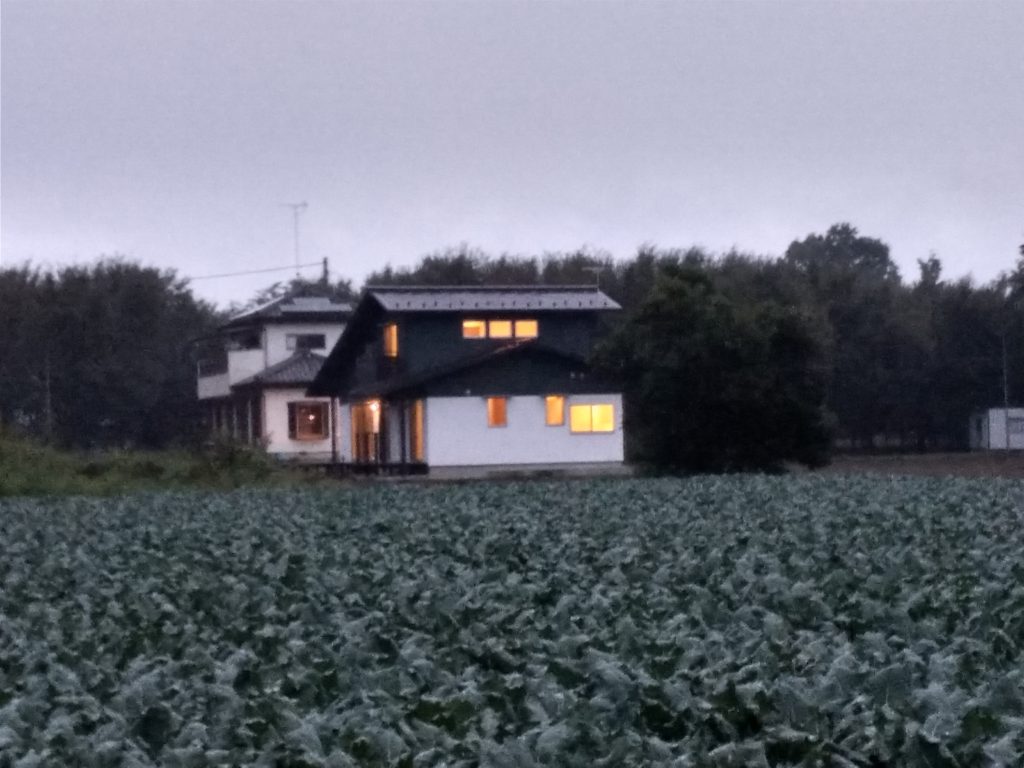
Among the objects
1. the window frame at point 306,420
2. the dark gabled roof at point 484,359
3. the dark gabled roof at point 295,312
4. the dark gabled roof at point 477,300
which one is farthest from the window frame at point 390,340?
the dark gabled roof at point 295,312

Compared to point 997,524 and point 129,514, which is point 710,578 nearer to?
point 997,524

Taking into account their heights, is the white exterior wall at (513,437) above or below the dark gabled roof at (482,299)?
below

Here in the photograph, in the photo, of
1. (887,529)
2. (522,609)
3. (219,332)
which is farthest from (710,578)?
(219,332)

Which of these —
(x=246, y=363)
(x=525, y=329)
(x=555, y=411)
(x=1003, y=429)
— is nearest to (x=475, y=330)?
(x=525, y=329)

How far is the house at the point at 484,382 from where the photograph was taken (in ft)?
163

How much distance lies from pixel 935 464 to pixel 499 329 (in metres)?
14.6

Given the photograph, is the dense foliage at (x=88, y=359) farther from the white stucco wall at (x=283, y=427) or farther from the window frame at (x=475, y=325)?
the window frame at (x=475, y=325)

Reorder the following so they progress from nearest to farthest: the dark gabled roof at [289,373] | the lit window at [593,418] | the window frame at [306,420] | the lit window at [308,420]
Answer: the lit window at [593,418], the dark gabled roof at [289,373], the window frame at [306,420], the lit window at [308,420]

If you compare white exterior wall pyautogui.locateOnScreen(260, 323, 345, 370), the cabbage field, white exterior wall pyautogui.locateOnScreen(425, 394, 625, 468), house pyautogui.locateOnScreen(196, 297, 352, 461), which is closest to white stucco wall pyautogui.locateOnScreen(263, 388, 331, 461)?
house pyautogui.locateOnScreen(196, 297, 352, 461)

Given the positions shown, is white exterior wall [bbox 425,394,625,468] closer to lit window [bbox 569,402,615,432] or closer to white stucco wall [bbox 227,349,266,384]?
lit window [bbox 569,402,615,432]

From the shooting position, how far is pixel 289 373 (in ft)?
212

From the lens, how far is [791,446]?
44.9 m

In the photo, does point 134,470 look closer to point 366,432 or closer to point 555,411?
point 555,411

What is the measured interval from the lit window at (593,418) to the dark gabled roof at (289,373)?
51.8 ft
